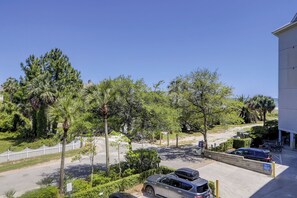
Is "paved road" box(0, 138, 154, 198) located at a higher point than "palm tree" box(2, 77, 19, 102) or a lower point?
lower

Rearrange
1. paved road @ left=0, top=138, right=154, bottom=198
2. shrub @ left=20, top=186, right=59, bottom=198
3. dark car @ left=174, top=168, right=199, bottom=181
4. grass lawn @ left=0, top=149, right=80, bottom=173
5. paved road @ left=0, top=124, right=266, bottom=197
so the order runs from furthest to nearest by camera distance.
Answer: grass lawn @ left=0, top=149, right=80, bottom=173
paved road @ left=0, top=124, right=266, bottom=197
paved road @ left=0, top=138, right=154, bottom=198
dark car @ left=174, top=168, right=199, bottom=181
shrub @ left=20, top=186, right=59, bottom=198

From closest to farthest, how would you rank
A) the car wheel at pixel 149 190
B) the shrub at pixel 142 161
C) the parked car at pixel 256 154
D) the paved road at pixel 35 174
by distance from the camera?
the car wheel at pixel 149 190, the paved road at pixel 35 174, the shrub at pixel 142 161, the parked car at pixel 256 154

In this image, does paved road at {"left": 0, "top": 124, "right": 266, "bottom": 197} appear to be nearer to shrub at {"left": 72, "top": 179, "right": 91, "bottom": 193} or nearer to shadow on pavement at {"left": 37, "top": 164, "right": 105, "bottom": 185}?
shadow on pavement at {"left": 37, "top": 164, "right": 105, "bottom": 185}

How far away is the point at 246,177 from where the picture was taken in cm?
1692

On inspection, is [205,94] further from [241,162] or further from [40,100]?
[40,100]

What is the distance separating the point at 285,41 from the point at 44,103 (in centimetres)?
3401

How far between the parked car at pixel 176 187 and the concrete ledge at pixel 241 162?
829cm

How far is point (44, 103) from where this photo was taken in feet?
109

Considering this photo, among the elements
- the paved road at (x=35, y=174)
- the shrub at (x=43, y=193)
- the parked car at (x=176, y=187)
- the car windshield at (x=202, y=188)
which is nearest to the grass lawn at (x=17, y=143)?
the paved road at (x=35, y=174)

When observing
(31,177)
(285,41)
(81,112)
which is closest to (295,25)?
(285,41)

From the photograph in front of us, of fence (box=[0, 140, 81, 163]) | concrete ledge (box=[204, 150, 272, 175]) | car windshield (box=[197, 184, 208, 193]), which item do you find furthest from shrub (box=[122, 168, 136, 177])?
fence (box=[0, 140, 81, 163])

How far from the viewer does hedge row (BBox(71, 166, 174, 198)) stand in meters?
12.3

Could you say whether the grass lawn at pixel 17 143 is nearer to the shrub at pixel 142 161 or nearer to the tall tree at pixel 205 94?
the shrub at pixel 142 161

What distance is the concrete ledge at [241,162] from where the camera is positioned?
17609 mm
